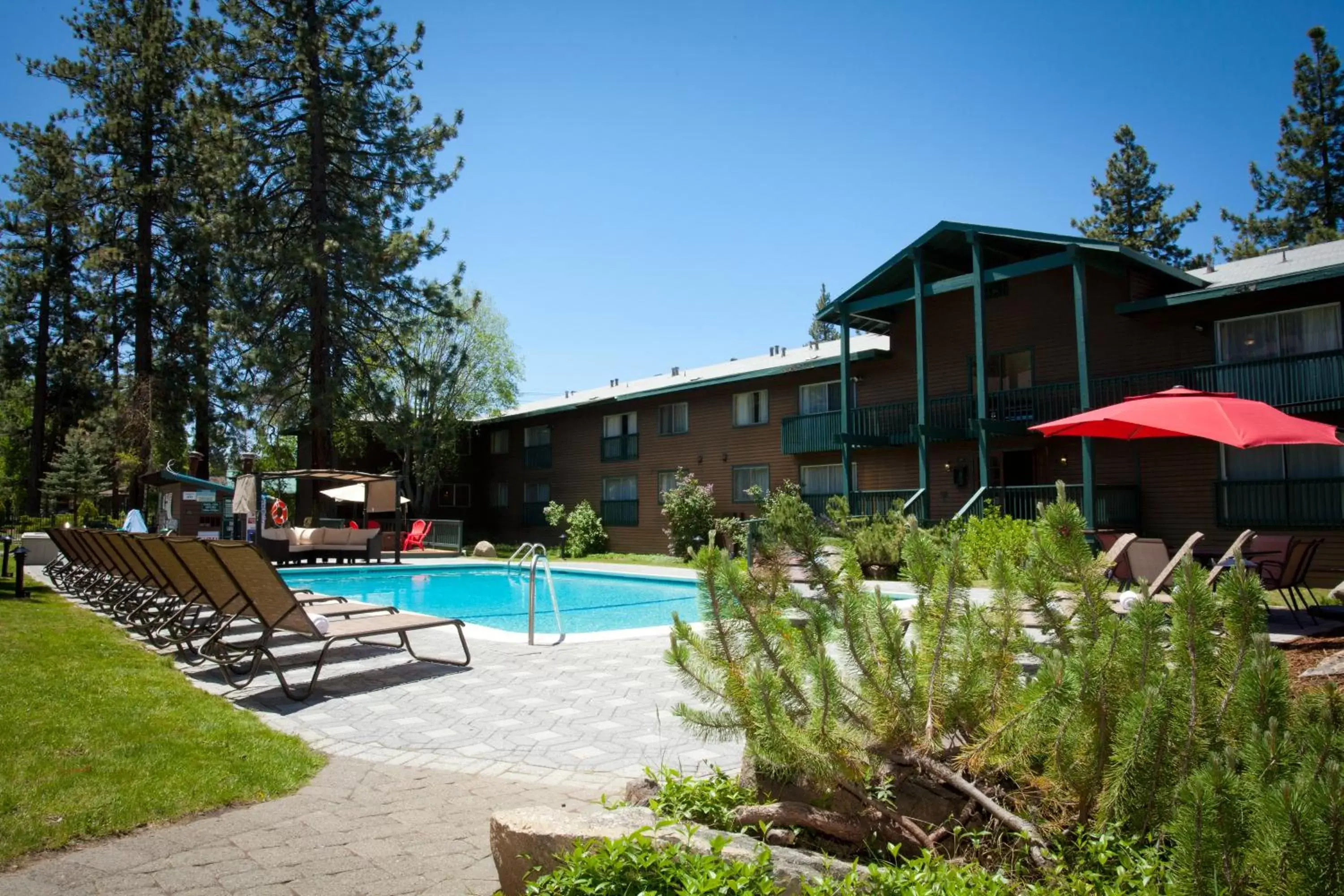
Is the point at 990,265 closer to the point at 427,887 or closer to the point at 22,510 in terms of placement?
the point at 427,887

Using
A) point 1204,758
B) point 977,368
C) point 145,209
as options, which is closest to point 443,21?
point 977,368

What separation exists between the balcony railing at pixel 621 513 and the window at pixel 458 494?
978 cm

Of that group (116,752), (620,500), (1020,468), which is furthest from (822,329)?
(116,752)

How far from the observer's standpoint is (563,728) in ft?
16.7

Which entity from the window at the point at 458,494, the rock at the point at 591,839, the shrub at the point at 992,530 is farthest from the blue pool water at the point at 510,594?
the window at the point at 458,494

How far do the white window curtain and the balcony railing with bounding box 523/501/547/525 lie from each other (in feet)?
10.2

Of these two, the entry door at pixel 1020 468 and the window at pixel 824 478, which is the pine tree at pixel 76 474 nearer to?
the window at pixel 824 478

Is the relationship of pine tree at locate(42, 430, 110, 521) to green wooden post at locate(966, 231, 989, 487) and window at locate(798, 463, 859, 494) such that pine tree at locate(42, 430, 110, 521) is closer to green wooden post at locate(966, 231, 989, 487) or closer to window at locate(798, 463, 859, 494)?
window at locate(798, 463, 859, 494)

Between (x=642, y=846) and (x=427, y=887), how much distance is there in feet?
3.31

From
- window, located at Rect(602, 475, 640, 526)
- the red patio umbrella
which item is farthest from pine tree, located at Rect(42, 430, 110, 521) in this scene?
the red patio umbrella

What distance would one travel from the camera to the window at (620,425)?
29.7 meters

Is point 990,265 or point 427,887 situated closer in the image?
point 427,887

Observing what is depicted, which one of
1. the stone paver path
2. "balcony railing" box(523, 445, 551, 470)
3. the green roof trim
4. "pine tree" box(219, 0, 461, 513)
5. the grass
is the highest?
"pine tree" box(219, 0, 461, 513)

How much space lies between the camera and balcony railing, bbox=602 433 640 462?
2930 centimetres
